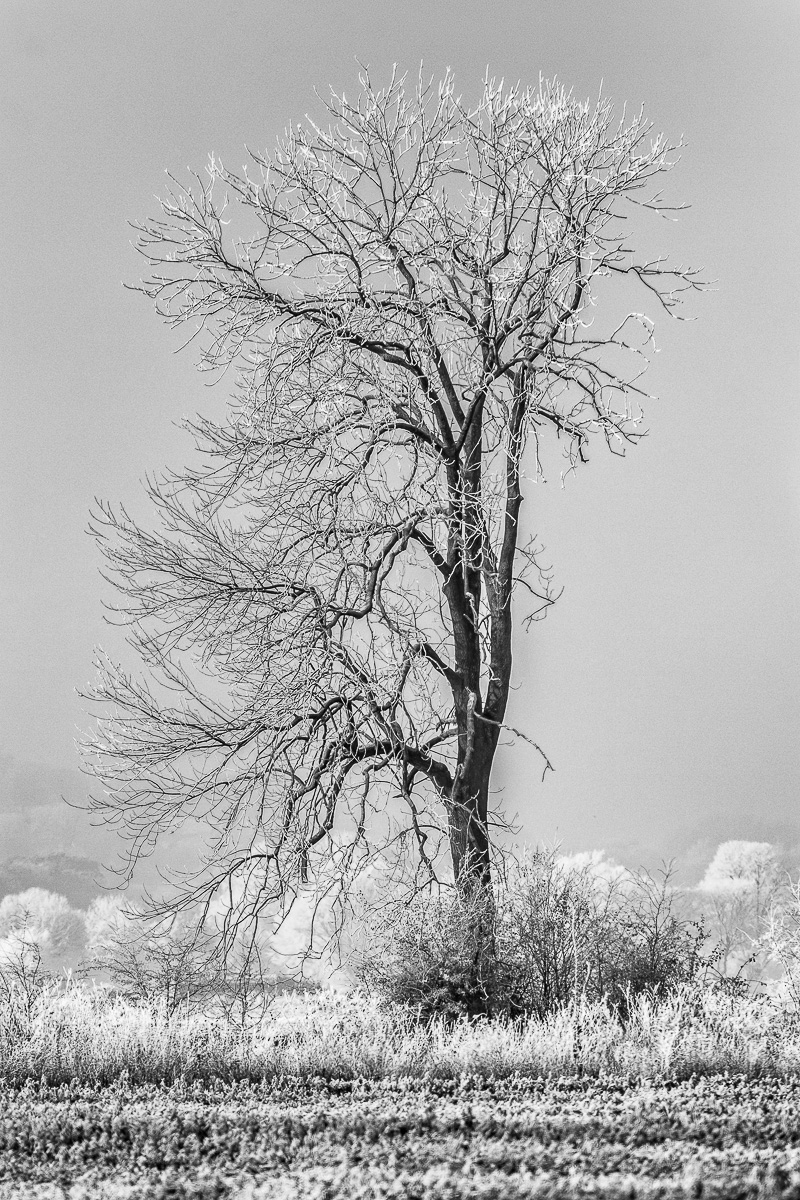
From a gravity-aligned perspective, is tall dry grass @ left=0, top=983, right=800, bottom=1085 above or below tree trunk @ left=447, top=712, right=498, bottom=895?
below

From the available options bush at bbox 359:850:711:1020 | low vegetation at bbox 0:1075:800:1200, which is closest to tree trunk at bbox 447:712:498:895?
bush at bbox 359:850:711:1020

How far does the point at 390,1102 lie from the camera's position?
6.27 metres

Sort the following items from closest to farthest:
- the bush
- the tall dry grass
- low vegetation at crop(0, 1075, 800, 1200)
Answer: low vegetation at crop(0, 1075, 800, 1200) → the tall dry grass → the bush

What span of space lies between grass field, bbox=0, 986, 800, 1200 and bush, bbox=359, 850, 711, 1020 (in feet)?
1.25

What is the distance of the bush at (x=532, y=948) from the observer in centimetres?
974

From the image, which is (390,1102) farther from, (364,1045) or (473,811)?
(473,811)

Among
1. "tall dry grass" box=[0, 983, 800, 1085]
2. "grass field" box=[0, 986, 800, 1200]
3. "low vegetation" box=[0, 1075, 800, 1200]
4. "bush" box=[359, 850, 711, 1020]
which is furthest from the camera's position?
"bush" box=[359, 850, 711, 1020]

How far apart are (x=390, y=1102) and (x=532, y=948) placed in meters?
4.29

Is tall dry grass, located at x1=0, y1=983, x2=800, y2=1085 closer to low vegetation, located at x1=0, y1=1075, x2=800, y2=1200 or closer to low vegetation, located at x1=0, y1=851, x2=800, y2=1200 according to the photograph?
low vegetation, located at x1=0, y1=851, x2=800, y2=1200

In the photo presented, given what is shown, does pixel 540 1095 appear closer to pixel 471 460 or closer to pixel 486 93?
pixel 471 460

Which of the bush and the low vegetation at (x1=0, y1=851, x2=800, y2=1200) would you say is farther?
the bush

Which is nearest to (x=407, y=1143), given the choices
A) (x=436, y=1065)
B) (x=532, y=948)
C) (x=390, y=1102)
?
(x=390, y=1102)

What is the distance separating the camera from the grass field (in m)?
4.47

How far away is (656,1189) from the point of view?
405 centimetres
